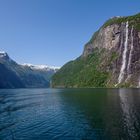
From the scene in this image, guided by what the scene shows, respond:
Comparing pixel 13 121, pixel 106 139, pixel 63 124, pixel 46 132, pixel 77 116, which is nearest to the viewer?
pixel 106 139

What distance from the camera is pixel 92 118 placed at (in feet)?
209

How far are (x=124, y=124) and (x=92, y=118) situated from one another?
436 inches

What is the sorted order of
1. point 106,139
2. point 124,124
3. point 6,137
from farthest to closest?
1. point 124,124
2. point 6,137
3. point 106,139

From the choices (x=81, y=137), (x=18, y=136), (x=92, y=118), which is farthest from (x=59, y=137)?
(x=92, y=118)

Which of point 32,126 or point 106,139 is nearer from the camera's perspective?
point 106,139

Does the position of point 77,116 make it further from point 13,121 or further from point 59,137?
point 59,137

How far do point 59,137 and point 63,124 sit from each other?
12040 mm

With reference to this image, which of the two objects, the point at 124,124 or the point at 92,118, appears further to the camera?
the point at 92,118

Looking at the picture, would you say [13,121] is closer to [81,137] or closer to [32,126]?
[32,126]

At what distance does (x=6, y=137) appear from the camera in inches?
1812

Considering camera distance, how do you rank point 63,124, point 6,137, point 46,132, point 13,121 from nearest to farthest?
point 6,137 < point 46,132 < point 63,124 < point 13,121

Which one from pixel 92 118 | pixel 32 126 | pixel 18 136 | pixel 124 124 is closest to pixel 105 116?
pixel 92 118

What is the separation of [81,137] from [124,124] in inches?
503

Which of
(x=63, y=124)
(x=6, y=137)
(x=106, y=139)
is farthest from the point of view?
→ (x=63, y=124)
